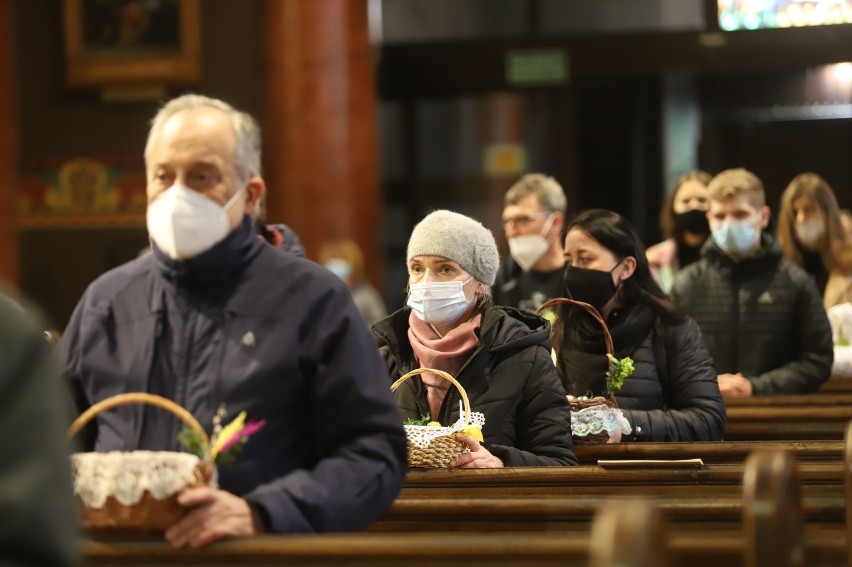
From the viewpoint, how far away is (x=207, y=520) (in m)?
2.80

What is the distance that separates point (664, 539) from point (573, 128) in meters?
9.89

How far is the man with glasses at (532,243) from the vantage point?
709 cm

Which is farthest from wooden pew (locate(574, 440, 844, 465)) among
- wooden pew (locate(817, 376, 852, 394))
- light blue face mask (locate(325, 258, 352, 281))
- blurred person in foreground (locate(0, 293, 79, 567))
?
light blue face mask (locate(325, 258, 352, 281))

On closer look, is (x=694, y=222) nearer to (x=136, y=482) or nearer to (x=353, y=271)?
(x=353, y=271)

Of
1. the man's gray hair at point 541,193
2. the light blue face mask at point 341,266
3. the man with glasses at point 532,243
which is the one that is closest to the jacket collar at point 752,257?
the man with glasses at point 532,243

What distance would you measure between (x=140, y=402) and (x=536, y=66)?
29.7ft

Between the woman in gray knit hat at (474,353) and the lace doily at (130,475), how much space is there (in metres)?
1.49

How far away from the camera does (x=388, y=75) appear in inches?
472

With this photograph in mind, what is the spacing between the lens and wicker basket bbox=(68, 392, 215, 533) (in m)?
2.82

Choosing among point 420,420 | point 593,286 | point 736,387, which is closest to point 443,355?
point 420,420

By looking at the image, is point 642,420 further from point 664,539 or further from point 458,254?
point 664,539

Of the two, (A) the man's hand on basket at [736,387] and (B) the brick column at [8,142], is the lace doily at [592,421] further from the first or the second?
(B) the brick column at [8,142]

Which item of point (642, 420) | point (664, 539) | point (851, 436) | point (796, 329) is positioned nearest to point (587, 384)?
point (642, 420)

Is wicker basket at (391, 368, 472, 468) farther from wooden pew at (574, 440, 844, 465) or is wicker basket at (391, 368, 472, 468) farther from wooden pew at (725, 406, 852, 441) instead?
wooden pew at (725, 406, 852, 441)
